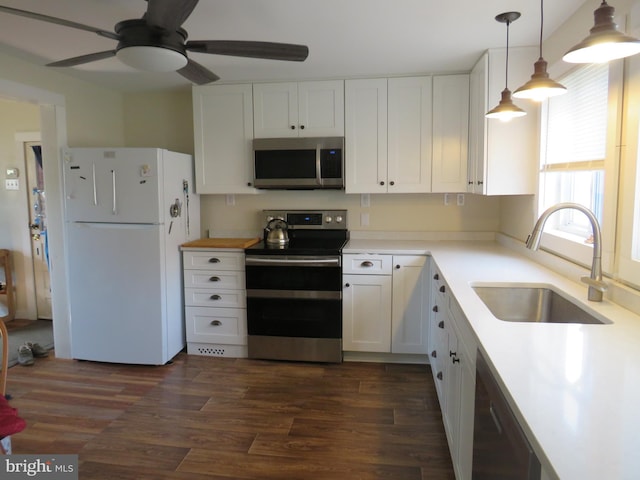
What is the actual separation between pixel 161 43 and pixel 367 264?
6.71 ft

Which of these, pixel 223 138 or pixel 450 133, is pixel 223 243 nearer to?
pixel 223 138

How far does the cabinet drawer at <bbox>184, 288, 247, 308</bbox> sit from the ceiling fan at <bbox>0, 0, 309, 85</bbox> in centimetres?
186

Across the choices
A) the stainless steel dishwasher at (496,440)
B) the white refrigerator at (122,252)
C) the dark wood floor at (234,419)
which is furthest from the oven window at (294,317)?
the stainless steel dishwasher at (496,440)

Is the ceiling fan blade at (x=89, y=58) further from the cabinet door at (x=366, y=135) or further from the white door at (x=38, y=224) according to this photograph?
the white door at (x=38, y=224)

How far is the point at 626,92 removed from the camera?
176 centimetres

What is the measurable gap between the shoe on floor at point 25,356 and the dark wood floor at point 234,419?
129mm

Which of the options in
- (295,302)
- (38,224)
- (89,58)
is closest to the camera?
(89,58)

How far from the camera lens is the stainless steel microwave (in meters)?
3.50

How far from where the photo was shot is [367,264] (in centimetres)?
325

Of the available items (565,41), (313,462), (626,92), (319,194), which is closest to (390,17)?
(565,41)

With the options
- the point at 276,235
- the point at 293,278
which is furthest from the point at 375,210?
the point at 293,278

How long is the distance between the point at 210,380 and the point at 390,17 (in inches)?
103

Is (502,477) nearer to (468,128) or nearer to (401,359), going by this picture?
(401,359)

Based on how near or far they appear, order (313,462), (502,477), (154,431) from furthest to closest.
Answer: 1. (154,431)
2. (313,462)
3. (502,477)
